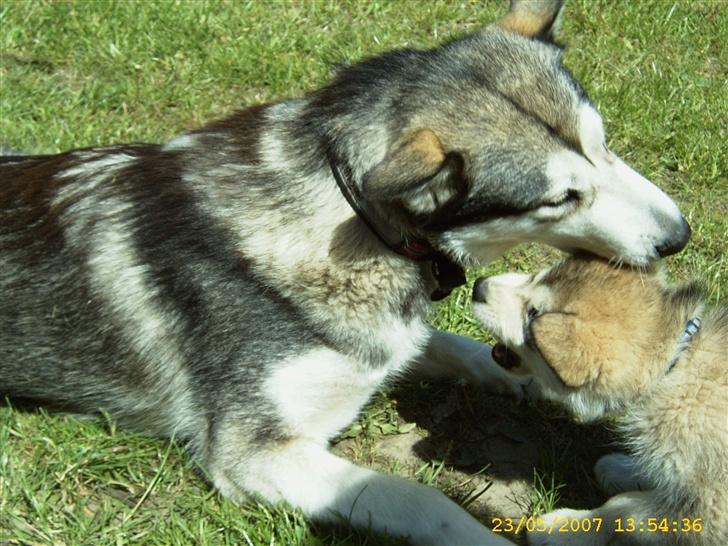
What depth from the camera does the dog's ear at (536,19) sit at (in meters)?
4.10

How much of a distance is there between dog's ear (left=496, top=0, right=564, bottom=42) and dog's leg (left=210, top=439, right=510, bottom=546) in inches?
84.3

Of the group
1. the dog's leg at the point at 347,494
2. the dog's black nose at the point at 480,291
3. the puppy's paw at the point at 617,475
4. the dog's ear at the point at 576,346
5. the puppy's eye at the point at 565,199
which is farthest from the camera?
the puppy's paw at the point at 617,475

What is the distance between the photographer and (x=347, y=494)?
3.71 meters

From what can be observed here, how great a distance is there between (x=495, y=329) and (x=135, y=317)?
1.62 m

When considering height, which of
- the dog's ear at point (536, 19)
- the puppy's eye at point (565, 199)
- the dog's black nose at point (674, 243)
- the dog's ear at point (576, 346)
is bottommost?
the dog's ear at point (576, 346)

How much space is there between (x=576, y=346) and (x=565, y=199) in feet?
1.93

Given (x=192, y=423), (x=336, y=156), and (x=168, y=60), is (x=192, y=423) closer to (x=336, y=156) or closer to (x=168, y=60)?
(x=336, y=156)

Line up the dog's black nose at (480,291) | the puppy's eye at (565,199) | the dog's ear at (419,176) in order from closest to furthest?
1. the dog's ear at (419,176)
2. the puppy's eye at (565,199)
3. the dog's black nose at (480,291)

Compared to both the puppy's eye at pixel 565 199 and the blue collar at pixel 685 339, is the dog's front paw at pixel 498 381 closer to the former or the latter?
the blue collar at pixel 685 339

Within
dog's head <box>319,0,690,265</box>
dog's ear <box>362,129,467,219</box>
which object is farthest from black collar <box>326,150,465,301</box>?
dog's ear <box>362,129,467,219</box>

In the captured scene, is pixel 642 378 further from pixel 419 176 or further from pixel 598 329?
pixel 419 176

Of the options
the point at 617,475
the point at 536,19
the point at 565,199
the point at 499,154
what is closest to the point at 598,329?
the point at 565,199

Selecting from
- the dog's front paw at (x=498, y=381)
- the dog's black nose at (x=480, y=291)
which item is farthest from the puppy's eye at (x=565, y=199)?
the dog's front paw at (x=498, y=381)

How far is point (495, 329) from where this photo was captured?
3885mm
